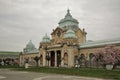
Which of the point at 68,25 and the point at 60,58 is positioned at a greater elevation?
the point at 68,25

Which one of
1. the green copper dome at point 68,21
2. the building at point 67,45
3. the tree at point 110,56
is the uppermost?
the green copper dome at point 68,21

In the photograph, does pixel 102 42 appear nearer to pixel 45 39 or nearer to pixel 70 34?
pixel 70 34

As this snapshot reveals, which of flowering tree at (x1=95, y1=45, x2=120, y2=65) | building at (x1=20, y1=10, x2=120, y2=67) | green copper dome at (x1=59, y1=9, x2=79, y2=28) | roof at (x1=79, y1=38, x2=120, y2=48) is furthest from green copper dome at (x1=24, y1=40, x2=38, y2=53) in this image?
flowering tree at (x1=95, y1=45, x2=120, y2=65)

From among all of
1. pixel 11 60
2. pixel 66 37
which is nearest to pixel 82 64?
pixel 66 37

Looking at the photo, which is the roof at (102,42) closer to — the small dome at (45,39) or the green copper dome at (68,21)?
the green copper dome at (68,21)

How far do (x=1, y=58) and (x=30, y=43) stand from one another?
29841 millimetres

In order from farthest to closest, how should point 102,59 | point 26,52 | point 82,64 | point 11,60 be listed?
point 11,60 → point 26,52 → point 82,64 → point 102,59

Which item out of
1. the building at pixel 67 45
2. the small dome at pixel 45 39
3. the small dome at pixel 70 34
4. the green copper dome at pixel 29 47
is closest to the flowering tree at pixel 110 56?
the building at pixel 67 45

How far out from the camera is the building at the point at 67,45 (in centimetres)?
7619

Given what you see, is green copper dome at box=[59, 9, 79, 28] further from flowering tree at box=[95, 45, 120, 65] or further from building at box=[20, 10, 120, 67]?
flowering tree at box=[95, 45, 120, 65]

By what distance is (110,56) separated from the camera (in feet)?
189

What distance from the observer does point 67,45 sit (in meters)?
79.9

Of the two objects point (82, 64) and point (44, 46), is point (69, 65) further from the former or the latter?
point (44, 46)

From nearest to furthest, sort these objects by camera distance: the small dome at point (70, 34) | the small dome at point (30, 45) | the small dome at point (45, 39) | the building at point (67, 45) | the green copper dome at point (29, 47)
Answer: the building at point (67, 45) < the small dome at point (70, 34) < the small dome at point (45, 39) < the green copper dome at point (29, 47) < the small dome at point (30, 45)
